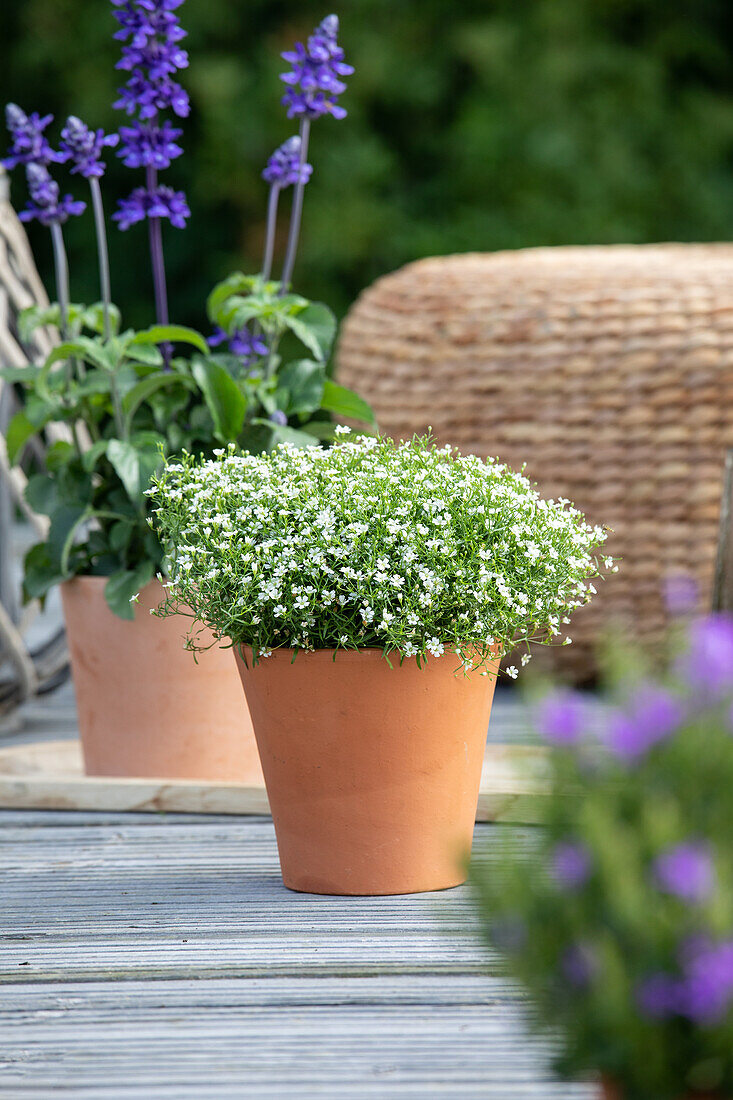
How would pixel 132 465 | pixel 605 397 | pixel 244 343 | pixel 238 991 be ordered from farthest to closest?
pixel 605 397
pixel 244 343
pixel 132 465
pixel 238 991

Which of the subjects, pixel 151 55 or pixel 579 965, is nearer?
pixel 579 965

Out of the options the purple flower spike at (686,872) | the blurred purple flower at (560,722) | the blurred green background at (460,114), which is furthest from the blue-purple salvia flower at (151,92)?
the blurred green background at (460,114)

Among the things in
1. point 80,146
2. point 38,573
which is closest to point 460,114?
point 80,146

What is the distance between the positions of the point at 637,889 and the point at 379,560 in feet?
2.06

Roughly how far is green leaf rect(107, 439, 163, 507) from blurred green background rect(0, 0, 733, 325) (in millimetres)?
3747

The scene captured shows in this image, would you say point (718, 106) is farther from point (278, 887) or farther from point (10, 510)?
point (278, 887)

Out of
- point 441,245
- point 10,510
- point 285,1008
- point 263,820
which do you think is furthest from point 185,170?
point 285,1008

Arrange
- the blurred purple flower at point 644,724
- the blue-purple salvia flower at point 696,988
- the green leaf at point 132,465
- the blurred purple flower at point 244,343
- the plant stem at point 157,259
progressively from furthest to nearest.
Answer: the blurred purple flower at point 244,343 < the plant stem at point 157,259 < the green leaf at point 132,465 < the blurred purple flower at point 644,724 < the blue-purple salvia flower at point 696,988

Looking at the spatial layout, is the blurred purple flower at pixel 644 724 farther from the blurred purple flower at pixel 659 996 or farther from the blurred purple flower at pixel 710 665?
the blurred purple flower at pixel 659 996

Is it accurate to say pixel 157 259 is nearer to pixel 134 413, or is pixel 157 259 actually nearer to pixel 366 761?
pixel 134 413

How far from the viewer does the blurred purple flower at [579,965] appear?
57cm

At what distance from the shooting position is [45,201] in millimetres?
1662

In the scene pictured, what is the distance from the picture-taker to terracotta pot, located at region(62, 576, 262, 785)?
5.38 ft

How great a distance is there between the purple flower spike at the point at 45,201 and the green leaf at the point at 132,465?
326 mm
